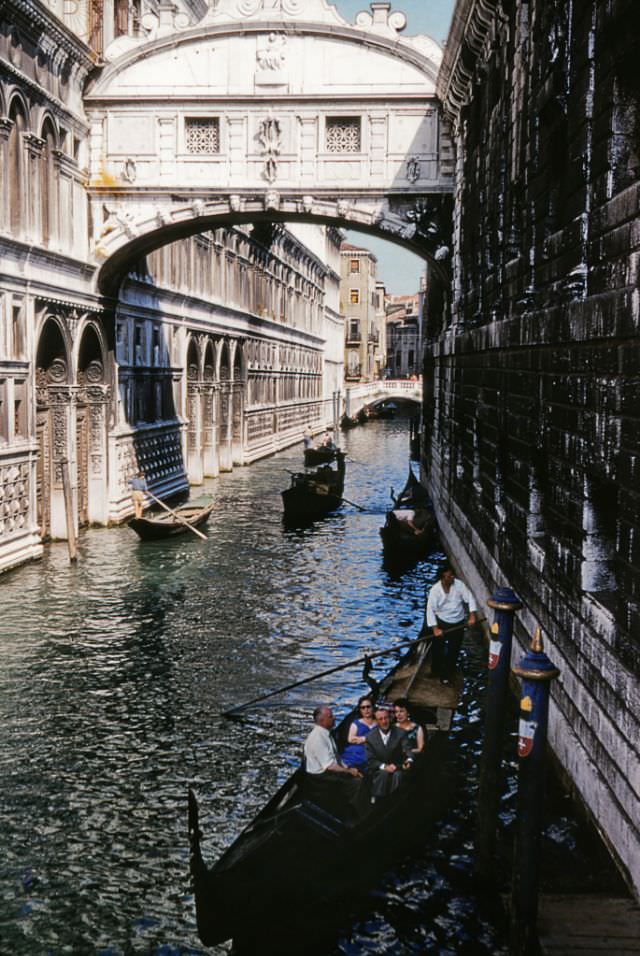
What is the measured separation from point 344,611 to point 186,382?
1560 cm

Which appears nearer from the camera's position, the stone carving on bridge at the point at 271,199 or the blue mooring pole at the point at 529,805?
the blue mooring pole at the point at 529,805

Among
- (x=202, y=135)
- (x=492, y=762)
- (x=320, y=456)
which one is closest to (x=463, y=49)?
(x=202, y=135)

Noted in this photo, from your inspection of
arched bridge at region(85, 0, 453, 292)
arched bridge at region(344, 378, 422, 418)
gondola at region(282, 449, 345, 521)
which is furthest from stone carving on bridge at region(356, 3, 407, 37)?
arched bridge at region(344, 378, 422, 418)

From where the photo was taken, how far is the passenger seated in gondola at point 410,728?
9297 mm

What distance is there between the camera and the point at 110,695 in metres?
12.2

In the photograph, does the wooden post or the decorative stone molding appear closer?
the decorative stone molding

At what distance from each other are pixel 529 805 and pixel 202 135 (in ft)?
57.5

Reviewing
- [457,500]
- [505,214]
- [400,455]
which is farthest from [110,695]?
[400,455]

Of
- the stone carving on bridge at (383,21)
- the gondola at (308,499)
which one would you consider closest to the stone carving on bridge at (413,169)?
the stone carving on bridge at (383,21)

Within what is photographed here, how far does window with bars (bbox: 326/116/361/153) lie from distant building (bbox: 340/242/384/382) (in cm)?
6642

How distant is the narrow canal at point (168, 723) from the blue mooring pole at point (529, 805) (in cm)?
35

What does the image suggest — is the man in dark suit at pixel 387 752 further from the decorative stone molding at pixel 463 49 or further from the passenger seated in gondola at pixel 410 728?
the decorative stone molding at pixel 463 49

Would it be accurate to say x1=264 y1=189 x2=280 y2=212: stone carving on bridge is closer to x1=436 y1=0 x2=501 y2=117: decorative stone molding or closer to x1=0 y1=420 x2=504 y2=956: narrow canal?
x1=436 y1=0 x2=501 y2=117: decorative stone molding

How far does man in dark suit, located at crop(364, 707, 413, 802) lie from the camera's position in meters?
8.73
